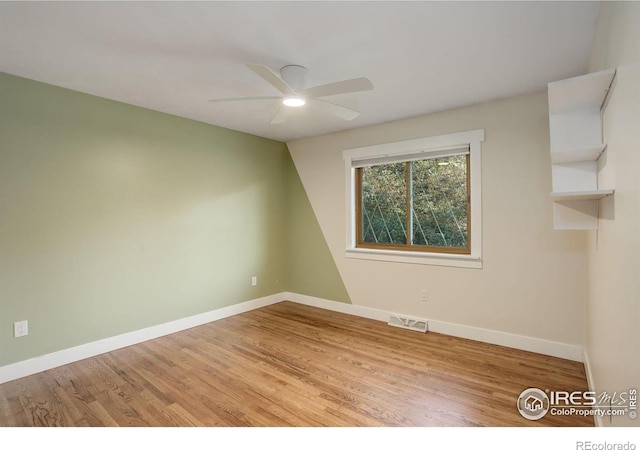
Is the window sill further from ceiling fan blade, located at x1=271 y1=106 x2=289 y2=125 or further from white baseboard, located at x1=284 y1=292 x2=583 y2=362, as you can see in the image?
ceiling fan blade, located at x1=271 y1=106 x2=289 y2=125

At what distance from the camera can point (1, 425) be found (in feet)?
6.42

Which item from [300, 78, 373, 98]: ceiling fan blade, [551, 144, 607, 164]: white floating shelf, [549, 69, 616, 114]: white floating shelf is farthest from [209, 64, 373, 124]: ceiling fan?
[551, 144, 607, 164]: white floating shelf

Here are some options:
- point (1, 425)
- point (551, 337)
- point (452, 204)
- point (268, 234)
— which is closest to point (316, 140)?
point (268, 234)

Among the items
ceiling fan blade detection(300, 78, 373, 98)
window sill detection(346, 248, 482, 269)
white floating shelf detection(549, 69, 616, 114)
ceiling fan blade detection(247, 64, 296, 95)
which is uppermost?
ceiling fan blade detection(247, 64, 296, 95)

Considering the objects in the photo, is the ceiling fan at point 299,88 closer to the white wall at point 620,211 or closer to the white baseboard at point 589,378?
the white wall at point 620,211

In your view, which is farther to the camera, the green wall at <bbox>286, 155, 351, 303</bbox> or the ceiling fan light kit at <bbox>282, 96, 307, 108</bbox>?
the green wall at <bbox>286, 155, 351, 303</bbox>

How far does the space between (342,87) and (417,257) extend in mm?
2167

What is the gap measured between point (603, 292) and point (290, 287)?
12.2 feet

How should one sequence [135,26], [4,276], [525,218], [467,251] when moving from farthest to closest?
1. [467,251]
2. [525,218]
3. [4,276]
4. [135,26]

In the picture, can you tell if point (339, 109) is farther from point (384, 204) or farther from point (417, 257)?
point (417, 257)

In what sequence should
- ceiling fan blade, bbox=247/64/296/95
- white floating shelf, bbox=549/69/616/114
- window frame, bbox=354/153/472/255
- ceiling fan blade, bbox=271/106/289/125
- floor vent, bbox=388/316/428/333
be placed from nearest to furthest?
white floating shelf, bbox=549/69/616/114, ceiling fan blade, bbox=247/64/296/95, ceiling fan blade, bbox=271/106/289/125, window frame, bbox=354/153/472/255, floor vent, bbox=388/316/428/333

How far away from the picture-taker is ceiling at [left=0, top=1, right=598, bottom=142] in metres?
1.78

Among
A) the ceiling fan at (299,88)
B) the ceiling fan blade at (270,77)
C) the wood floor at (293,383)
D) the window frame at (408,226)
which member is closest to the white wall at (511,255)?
the window frame at (408,226)

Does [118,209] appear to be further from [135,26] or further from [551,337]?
[551,337]
